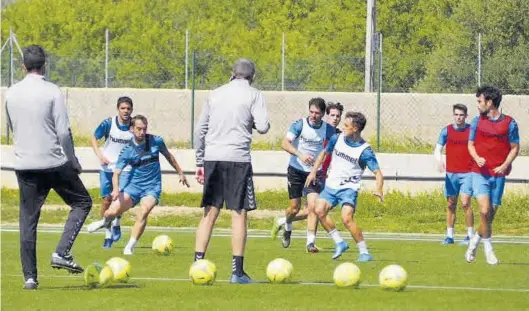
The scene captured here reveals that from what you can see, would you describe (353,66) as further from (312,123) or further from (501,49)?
(312,123)

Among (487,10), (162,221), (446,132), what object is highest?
(487,10)

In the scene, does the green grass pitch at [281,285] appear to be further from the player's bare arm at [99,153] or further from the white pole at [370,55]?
the white pole at [370,55]

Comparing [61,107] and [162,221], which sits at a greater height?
[61,107]

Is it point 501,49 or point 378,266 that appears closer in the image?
point 378,266

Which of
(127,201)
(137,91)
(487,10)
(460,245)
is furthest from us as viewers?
(487,10)

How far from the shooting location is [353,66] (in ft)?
110

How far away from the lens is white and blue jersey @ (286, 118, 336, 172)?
18.9 meters

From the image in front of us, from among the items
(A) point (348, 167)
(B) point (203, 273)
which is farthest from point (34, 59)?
(A) point (348, 167)

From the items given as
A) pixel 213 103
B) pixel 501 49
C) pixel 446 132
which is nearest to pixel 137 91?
pixel 501 49

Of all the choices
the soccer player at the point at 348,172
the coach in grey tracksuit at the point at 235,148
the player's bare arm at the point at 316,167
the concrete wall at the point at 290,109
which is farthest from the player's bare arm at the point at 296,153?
the concrete wall at the point at 290,109

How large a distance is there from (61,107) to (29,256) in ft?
4.57

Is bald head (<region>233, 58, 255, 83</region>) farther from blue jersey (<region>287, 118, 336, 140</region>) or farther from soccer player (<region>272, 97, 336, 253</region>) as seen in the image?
blue jersey (<region>287, 118, 336, 140</region>)

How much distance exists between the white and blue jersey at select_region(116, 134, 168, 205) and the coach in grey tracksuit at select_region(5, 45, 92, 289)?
16.8 feet

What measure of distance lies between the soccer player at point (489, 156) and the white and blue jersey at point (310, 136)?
8.31 ft
